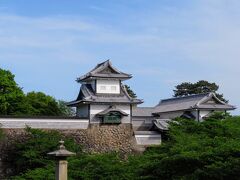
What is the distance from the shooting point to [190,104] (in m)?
33.5

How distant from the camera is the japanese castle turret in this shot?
28.2 metres

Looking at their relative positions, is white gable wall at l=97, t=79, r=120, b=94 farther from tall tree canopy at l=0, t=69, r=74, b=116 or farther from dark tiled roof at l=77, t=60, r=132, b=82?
tall tree canopy at l=0, t=69, r=74, b=116

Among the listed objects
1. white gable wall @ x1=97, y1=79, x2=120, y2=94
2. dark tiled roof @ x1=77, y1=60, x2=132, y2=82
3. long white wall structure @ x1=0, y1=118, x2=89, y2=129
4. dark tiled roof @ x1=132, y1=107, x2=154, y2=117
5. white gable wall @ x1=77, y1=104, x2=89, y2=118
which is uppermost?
dark tiled roof @ x1=77, y1=60, x2=132, y2=82

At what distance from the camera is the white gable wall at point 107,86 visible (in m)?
28.9

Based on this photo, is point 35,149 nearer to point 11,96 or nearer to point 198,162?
point 198,162

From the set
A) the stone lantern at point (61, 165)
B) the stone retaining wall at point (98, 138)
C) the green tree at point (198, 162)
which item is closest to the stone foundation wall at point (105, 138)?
→ the stone retaining wall at point (98, 138)

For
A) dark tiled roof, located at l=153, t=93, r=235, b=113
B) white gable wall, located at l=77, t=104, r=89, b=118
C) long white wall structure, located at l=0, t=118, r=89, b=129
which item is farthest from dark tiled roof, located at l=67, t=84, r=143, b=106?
dark tiled roof, located at l=153, t=93, r=235, b=113

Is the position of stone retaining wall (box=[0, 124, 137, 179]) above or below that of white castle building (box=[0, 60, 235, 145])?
below

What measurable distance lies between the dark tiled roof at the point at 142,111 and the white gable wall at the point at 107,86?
35.1 feet

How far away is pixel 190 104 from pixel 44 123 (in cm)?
1081

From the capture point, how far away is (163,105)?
Answer: 3766cm

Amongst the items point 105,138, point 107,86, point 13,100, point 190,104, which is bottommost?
point 105,138

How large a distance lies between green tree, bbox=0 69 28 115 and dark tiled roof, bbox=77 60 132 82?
833 cm

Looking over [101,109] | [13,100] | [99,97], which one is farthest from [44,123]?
[13,100]
